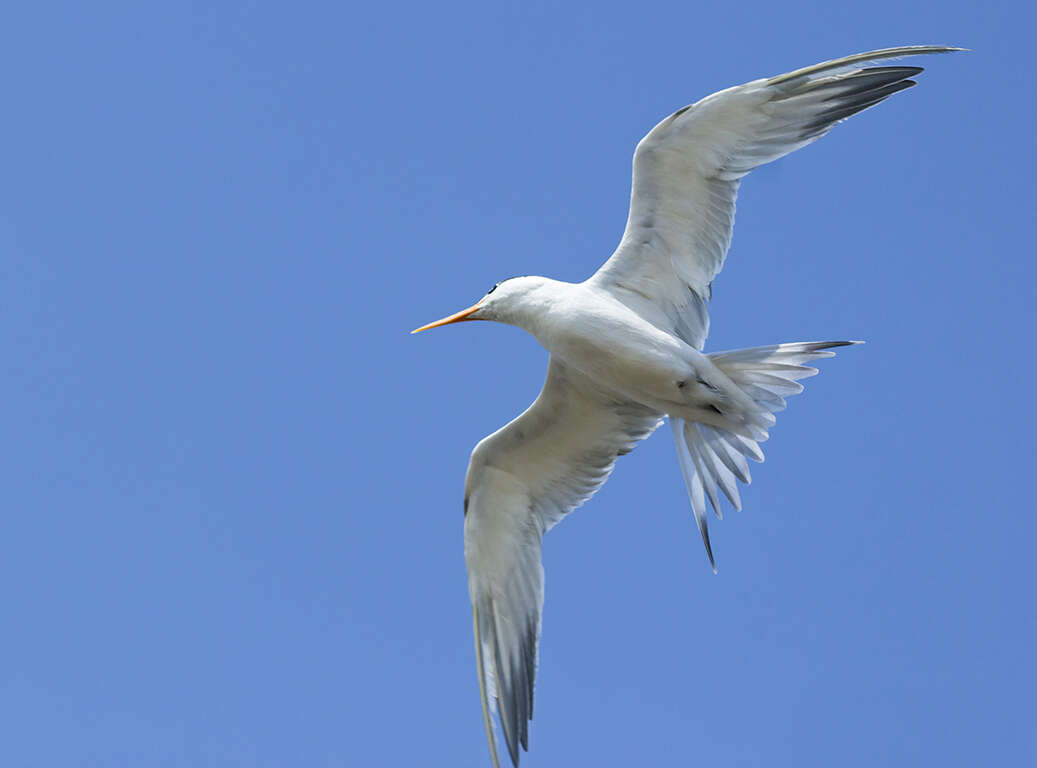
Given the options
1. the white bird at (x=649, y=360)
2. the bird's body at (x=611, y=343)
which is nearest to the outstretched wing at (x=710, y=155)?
the white bird at (x=649, y=360)

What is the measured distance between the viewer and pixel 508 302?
8656mm

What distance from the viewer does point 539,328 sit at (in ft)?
27.7

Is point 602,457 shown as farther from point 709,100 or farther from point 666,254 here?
point 709,100

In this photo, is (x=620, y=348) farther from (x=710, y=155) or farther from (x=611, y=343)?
(x=710, y=155)

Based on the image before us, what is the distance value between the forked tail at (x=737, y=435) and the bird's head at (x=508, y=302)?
1.23 metres

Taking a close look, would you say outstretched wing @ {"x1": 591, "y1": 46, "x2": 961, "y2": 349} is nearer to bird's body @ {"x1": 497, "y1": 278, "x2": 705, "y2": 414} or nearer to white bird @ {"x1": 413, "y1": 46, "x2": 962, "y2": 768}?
white bird @ {"x1": 413, "y1": 46, "x2": 962, "y2": 768}

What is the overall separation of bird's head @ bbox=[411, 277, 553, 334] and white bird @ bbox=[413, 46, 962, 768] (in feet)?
0.03

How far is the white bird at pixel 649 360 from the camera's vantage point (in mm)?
8156

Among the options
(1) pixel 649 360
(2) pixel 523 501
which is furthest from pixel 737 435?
(2) pixel 523 501

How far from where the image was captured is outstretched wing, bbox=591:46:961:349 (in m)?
8.09

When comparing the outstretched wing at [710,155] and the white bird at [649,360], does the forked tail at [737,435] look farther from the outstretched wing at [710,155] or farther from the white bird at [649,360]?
the outstretched wing at [710,155]

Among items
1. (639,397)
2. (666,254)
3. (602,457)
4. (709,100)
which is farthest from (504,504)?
(709,100)

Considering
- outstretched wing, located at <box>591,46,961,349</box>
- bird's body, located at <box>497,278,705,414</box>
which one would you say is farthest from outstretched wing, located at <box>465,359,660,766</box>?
outstretched wing, located at <box>591,46,961,349</box>

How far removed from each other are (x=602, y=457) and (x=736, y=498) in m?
1.23
